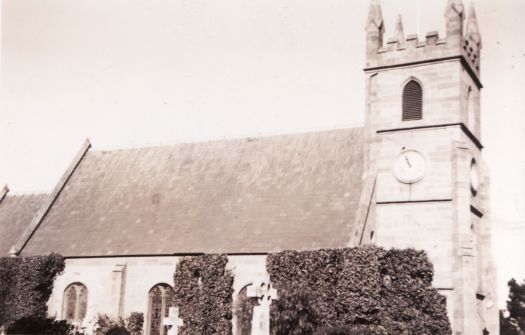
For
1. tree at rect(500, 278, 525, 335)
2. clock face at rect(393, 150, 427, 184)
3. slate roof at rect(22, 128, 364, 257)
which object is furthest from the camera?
tree at rect(500, 278, 525, 335)

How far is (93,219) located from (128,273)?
527 centimetres

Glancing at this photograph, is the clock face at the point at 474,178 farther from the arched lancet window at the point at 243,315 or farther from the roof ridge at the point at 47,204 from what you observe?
the roof ridge at the point at 47,204

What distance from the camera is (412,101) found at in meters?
37.4

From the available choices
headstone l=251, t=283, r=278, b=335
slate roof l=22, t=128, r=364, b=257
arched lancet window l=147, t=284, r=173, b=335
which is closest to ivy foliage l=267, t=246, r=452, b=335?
slate roof l=22, t=128, r=364, b=257

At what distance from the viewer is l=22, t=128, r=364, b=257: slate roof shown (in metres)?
36.4

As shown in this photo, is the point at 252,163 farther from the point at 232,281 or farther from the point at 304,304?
the point at 304,304

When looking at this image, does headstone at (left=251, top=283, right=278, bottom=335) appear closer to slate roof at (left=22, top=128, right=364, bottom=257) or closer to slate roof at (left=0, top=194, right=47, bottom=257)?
slate roof at (left=22, top=128, right=364, bottom=257)

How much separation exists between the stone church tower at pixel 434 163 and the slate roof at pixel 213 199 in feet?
6.07

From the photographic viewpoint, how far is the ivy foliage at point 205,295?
115 ft

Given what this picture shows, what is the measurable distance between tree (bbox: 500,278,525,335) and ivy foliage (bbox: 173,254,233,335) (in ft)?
209

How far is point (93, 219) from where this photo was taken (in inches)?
1639

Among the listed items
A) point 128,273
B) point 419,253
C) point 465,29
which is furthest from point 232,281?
point 465,29

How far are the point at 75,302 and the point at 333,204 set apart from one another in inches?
625

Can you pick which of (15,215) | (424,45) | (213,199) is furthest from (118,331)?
(424,45)
